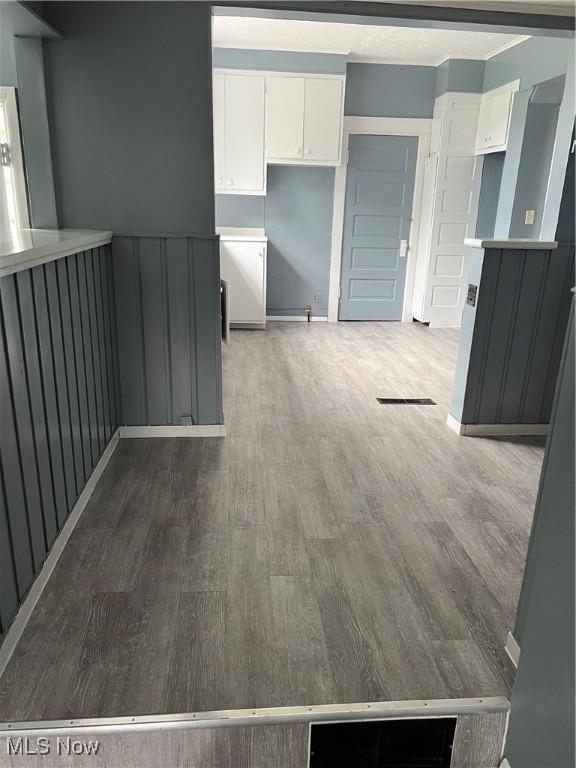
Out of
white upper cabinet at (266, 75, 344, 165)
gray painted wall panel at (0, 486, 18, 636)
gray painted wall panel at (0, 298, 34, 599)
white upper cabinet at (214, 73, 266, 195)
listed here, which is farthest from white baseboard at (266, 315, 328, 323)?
gray painted wall panel at (0, 486, 18, 636)

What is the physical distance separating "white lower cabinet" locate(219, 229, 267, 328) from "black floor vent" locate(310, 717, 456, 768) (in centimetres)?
495

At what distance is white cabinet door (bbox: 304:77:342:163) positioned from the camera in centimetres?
579

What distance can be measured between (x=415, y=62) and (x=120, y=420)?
525 cm

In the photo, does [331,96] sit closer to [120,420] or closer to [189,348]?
[189,348]

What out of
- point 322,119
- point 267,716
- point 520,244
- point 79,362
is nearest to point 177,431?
point 79,362

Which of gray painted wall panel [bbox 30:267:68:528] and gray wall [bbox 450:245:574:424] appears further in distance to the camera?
gray wall [bbox 450:245:574:424]

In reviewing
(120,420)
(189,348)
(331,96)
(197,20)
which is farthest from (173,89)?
(331,96)

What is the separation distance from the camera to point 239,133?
5.70 m

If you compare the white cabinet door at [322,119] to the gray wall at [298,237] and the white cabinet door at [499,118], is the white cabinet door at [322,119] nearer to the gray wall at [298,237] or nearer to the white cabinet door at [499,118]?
the gray wall at [298,237]

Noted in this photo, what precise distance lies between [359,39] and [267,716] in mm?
5727

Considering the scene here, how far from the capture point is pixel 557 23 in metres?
3.09

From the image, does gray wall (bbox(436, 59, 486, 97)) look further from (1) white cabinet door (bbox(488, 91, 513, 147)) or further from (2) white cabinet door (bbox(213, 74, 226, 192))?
(2) white cabinet door (bbox(213, 74, 226, 192))

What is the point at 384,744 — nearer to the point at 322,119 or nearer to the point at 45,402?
the point at 45,402

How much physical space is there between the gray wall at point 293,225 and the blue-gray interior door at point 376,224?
27 cm
